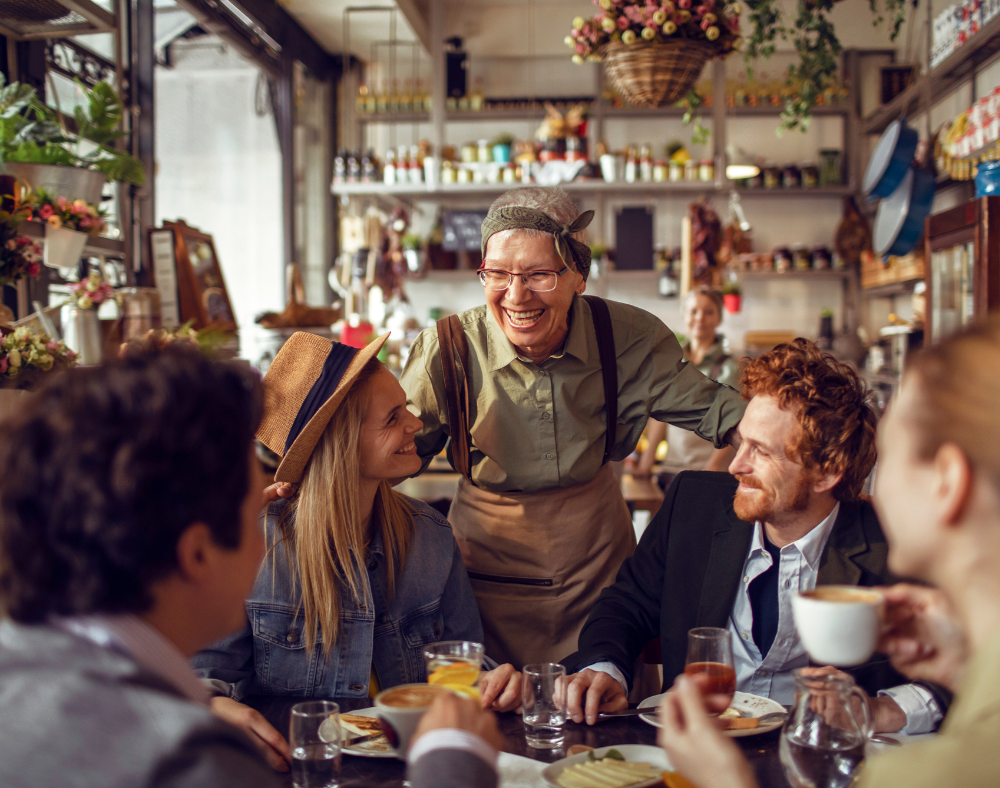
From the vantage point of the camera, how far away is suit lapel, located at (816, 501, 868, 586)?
176cm

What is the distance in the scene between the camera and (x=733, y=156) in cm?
736

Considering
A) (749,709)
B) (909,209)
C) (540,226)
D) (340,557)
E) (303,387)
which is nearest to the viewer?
(749,709)

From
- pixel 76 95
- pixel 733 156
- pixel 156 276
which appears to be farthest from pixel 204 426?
pixel 733 156

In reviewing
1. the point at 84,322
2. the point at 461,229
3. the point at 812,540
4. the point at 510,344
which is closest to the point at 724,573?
the point at 812,540

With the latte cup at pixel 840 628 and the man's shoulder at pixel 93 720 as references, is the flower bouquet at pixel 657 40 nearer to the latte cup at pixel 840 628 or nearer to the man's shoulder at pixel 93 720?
the latte cup at pixel 840 628

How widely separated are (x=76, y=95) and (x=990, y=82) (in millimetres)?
5099

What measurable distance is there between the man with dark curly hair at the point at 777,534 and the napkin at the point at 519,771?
446mm

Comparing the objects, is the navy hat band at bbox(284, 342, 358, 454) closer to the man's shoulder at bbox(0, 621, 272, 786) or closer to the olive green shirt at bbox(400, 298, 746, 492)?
the olive green shirt at bbox(400, 298, 746, 492)

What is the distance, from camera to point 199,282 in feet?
12.7

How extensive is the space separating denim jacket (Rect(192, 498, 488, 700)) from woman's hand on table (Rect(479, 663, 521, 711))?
31 centimetres

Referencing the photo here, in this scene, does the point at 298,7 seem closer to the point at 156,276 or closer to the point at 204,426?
the point at 156,276

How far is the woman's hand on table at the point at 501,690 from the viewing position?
4.91 feet

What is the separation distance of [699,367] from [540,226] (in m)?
2.79

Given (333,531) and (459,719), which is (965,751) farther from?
(333,531)
